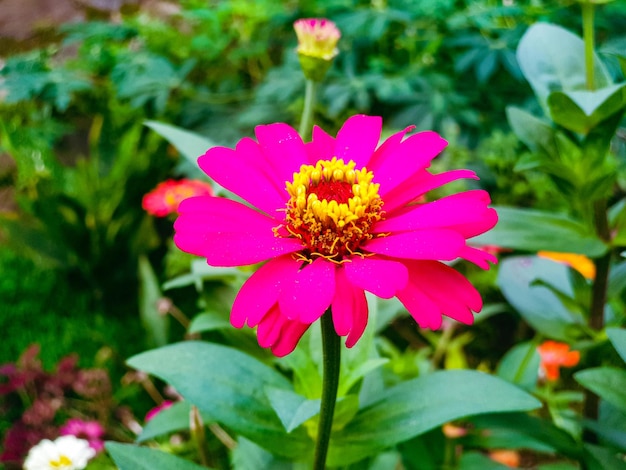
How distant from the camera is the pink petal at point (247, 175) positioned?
38cm

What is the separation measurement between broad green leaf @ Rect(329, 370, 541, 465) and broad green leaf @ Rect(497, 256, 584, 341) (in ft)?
0.70

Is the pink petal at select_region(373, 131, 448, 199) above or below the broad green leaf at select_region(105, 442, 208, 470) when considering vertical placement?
above

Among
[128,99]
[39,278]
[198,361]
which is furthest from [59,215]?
[198,361]

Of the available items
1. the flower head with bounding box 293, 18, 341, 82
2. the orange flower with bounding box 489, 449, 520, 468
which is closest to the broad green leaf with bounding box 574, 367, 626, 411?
the flower head with bounding box 293, 18, 341, 82

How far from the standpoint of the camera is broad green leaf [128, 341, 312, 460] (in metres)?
0.44

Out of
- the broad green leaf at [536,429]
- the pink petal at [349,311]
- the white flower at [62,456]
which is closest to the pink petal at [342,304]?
the pink petal at [349,311]

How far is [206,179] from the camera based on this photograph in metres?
1.08

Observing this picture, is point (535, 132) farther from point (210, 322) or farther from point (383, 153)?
point (210, 322)

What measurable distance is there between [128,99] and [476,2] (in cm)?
85

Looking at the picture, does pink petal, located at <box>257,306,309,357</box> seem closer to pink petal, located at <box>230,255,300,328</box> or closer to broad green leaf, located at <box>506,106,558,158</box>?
pink petal, located at <box>230,255,300,328</box>

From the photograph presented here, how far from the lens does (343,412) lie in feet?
1.48

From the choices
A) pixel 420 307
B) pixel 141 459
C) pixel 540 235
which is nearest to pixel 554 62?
pixel 540 235

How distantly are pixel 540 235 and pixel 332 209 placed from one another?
0.32 m

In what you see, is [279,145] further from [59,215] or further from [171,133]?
[59,215]
